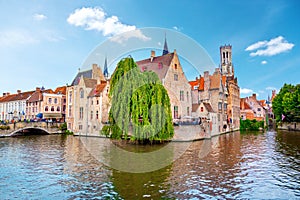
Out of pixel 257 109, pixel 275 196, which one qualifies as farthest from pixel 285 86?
pixel 275 196

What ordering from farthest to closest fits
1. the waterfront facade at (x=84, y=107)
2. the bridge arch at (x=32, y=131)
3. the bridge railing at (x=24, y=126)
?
the bridge arch at (x=32, y=131)
the waterfront facade at (x=84, y=107)
the bridge railing at (x=24, y=126)

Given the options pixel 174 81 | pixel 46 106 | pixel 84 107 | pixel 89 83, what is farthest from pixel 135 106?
pixel 46 106

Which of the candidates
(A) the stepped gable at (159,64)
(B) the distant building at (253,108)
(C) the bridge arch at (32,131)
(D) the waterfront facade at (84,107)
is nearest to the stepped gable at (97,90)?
(D) the waterfront facade at (84,107)

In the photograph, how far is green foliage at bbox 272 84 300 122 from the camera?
170ft

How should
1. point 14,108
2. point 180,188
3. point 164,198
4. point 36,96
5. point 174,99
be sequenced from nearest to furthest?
point 164,198, point 180,188, point 174,99, point 36,96, point 14,108

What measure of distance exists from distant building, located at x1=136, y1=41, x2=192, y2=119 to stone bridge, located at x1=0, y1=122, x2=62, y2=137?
22.5 metres

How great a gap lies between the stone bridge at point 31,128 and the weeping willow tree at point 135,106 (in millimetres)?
26292

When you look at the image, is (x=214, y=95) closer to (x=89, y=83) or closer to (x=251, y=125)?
(x=251, y=125)

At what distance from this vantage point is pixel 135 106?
26.2 m

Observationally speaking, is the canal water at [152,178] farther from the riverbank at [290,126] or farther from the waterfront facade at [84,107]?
the riverbank at [290,126]

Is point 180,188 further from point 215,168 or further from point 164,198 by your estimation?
point 215,168

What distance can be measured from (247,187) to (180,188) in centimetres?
329

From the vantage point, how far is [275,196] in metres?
10.9

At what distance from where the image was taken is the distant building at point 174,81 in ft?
132
